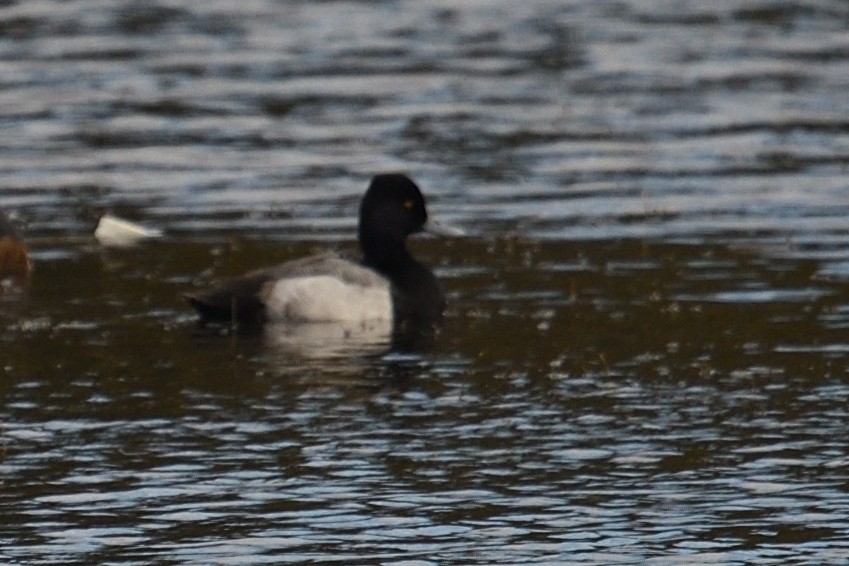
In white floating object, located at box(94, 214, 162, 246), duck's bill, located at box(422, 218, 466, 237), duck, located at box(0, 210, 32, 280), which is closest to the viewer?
duck's bill, located at box(422, 218, 466, 237)

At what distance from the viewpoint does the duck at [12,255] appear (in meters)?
17.4

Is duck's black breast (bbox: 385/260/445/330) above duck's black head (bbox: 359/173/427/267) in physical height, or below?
below

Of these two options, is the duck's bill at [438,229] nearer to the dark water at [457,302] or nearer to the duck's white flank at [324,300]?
the dark water at [457,302]

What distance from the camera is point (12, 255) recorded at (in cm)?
1745

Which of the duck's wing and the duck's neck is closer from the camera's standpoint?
the duck's wing

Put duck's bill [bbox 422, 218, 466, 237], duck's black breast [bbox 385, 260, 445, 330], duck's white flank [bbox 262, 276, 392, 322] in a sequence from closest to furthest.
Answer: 1. duck's black breast [bbox 385, 260, 445, 330]
2. duck's white flank [bbox 262, 276, 392, 322]
3. duck's bill [bbox 422, 218, 466, 237]

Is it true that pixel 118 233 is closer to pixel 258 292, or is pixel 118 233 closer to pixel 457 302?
pixel 258 292

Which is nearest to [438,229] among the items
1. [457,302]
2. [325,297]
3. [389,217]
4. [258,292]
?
[389,217]

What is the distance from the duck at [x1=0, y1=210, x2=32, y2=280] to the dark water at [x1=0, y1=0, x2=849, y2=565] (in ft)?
0.46

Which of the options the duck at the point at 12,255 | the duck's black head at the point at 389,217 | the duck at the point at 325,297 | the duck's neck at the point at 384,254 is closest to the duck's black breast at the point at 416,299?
the duck at the point at 325,297

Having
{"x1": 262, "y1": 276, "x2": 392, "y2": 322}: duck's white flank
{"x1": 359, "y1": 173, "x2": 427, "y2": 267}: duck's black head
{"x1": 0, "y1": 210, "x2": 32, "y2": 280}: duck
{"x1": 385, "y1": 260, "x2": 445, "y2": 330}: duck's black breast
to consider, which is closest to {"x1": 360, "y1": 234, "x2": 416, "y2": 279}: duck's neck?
{"x1": 359, "y1": 173, "x2": 427, "y2": 267}: duck's black head

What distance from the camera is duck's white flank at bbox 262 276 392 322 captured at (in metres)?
15.8

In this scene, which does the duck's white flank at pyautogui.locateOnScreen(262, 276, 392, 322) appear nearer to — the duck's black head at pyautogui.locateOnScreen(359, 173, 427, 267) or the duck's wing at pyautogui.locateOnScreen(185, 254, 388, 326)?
the duck's wing at pyautogui.locateOnScreen(185, 254, 388, 326)

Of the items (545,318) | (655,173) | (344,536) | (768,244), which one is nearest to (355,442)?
(344,536)
